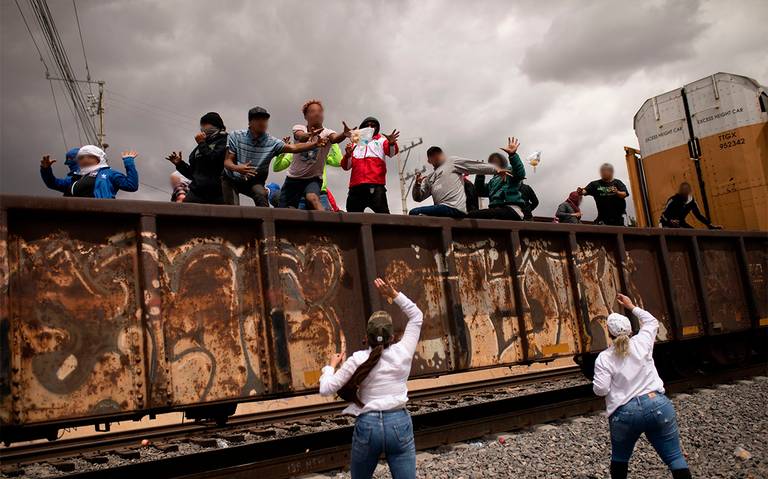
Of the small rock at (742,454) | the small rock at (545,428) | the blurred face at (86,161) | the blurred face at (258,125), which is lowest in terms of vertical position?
the small rock at (742,454)

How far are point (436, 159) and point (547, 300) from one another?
2131 millimetres

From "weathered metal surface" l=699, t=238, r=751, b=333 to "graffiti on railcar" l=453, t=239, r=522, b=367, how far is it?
429 centimetres

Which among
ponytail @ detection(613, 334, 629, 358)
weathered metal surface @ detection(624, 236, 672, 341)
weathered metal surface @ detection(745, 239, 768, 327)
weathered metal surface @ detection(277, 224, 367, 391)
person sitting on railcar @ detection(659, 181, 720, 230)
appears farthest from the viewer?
person sitting on railcar @ detection(659, 181, 720, 230)

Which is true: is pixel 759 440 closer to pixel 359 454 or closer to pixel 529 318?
pixel 529 318

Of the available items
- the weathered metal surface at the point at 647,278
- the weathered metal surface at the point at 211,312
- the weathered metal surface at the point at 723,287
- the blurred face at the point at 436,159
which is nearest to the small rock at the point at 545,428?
the weathered metal surface at the point at 647,278

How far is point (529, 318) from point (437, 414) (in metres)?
1.64

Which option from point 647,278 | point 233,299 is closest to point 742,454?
point 647,278

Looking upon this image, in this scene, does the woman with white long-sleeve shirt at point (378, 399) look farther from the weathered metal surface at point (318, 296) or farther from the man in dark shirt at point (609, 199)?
the man in dark shirt at point (609, 199)

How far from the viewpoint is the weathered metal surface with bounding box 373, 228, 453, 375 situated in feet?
18.9

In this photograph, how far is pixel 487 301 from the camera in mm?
6383

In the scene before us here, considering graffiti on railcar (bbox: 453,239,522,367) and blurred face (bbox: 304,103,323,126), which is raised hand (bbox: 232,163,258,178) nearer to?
blurred face (bbox: 304,103,323,126)

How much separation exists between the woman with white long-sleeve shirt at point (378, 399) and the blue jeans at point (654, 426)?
1.62 metres

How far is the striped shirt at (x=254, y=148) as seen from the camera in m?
5.76

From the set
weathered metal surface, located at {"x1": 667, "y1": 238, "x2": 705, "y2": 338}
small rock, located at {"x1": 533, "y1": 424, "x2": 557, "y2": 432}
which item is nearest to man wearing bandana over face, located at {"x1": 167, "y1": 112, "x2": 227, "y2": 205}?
small rock, located at {"x1": 533, "y1": 424, "x2": 557, "y2": 432}
